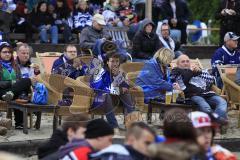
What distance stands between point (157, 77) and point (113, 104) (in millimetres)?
949

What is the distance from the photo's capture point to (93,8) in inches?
854

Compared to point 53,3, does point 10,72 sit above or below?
below

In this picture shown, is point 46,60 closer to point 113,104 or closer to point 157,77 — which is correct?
point 157,77

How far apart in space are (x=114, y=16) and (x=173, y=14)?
1.38 meters

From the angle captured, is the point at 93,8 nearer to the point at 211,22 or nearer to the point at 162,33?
the point at 162,33

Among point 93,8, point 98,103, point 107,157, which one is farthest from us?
point 93,8

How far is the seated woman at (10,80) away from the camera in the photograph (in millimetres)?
12656

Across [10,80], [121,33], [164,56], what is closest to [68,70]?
[10,80]

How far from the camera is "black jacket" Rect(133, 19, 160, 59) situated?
16.3m

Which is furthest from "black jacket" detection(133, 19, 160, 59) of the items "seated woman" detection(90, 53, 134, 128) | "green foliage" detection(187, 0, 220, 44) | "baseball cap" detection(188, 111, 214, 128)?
"green foliage" detection(187, 0, 220, 44)

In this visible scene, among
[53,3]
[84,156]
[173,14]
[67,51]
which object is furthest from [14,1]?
[84,156]

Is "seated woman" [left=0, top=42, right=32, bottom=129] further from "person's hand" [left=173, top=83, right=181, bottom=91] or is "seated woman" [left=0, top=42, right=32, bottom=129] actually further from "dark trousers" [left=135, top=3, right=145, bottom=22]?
"dark trousers" [left=135, top=3, right=145, bottom=22]

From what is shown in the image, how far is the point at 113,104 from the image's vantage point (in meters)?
12.7

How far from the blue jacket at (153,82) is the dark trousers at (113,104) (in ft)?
1.86
